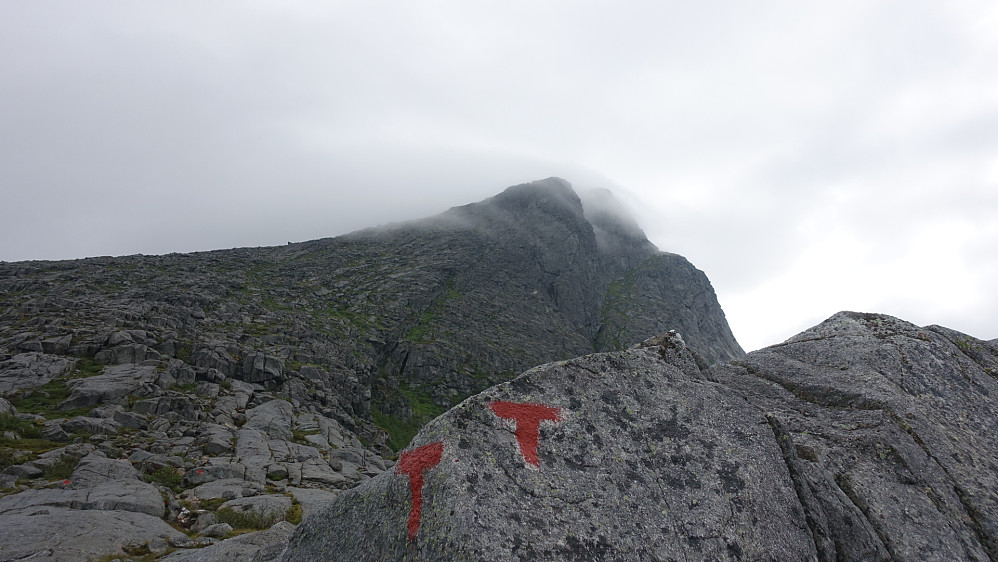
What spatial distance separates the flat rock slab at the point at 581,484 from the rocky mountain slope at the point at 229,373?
2876 millimetres

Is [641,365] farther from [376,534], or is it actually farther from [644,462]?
[376,534]

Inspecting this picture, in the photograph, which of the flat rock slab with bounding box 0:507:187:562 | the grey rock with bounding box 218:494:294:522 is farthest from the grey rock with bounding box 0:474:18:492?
the grey rock with bounding box 218:494:294:522

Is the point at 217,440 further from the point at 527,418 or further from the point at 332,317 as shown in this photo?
the point at 332,317

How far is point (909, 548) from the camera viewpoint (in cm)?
824

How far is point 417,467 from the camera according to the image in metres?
7.72

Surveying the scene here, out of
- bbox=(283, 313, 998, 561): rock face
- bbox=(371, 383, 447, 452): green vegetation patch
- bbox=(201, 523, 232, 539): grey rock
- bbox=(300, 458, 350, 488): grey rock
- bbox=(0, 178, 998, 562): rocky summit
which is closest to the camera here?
bbox=(283, 313, 998, 561): rock face

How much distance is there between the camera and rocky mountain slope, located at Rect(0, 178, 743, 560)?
99.3ft

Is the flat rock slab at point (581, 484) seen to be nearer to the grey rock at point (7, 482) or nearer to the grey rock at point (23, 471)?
the grey rock at point (7, 482)

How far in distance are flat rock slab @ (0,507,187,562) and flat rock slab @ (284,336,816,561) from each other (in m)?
20.5

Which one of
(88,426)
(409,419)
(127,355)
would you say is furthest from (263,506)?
(409,419)

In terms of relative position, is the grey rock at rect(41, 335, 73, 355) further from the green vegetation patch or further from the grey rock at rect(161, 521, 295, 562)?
the grey rock at rect(161, 521, 295, 562)

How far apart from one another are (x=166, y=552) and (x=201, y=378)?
57345 mm

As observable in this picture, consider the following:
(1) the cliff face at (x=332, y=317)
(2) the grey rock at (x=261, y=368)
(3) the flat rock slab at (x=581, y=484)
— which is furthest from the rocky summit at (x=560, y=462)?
(1) the cliff face at (x=332, y=317)

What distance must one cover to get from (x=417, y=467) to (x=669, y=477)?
4.51m
